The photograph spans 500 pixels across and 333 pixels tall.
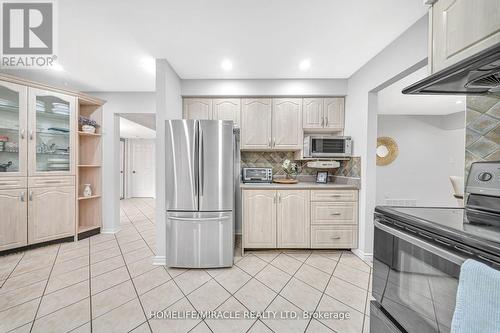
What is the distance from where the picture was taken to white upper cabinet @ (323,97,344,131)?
2877 millimetres

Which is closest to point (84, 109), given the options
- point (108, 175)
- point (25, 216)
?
point (108, 175)

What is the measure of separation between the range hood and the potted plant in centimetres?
397

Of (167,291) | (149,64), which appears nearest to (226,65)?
(149,64)

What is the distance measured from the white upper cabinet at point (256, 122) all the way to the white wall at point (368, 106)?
1.17 metres

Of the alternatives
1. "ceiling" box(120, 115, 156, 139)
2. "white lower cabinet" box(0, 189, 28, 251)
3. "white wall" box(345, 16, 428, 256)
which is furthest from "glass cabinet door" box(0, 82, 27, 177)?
"white wall" box(345, 16, 428, 256)

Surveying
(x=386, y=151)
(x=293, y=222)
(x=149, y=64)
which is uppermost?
(x=149, y=64)

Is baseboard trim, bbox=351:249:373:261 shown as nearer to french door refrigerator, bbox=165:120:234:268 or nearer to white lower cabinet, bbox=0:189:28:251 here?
french door refrigerator, bbox=165:120:234:268

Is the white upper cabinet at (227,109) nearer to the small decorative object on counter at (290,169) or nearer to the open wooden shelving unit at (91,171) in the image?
the small decorative object on counter at (290,169)

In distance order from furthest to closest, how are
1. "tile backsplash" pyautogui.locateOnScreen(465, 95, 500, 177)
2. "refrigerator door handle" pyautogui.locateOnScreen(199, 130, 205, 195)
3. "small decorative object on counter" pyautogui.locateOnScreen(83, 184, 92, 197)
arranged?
1. "small decorative object on counter" pyautogui.locateOnScreen(83, 184, 92, 197)
2. "refrigerator door handle" pyautogui.locateOnScreen(199, 130, 205, 195)
3. "tile backsplash" pyautogui.locateOnScreen(465, 95, 500, 177)

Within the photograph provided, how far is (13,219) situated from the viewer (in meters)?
2.46

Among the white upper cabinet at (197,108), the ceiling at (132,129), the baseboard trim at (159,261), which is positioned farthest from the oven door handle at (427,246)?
the ceiling at (132,129)

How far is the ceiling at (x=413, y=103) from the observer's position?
331 cm

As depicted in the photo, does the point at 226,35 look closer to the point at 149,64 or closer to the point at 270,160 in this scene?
the point at 149,64

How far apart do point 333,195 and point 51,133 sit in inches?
162
